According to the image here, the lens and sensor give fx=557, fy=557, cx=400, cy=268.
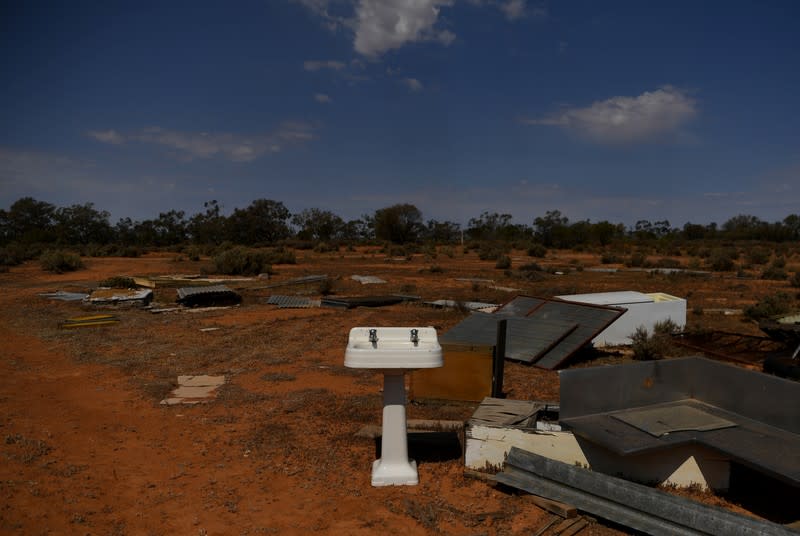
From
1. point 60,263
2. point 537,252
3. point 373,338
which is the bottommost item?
point 60,263

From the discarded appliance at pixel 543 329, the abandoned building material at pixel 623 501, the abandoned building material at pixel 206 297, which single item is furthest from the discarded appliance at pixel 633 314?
the abandoned building material at pixel 206 297

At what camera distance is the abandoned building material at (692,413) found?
15.5ft

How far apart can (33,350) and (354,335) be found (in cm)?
864

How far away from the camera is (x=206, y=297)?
17.0 meters

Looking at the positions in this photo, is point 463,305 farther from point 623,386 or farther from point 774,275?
point 774,275

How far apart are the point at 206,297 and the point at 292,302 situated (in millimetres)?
2654

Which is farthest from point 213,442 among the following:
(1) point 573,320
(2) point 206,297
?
(2) point 206,297

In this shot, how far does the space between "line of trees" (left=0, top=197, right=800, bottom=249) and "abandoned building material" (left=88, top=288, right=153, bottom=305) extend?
43766 mm

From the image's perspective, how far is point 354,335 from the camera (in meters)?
5.07

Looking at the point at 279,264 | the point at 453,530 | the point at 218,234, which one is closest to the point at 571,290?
the point at 453,530

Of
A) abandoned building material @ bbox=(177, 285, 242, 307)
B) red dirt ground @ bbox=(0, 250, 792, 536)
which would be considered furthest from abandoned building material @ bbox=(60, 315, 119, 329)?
abandoned building material @ bbox=(177, 285, 242, 307)

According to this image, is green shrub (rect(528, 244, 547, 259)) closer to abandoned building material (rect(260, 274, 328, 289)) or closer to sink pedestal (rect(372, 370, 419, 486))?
abandoned building material (rect(260, 274, 328, 289))

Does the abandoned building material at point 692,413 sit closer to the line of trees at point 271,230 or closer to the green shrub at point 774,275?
the green shrub at point 774,275

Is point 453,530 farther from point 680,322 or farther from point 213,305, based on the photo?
point 213,305
